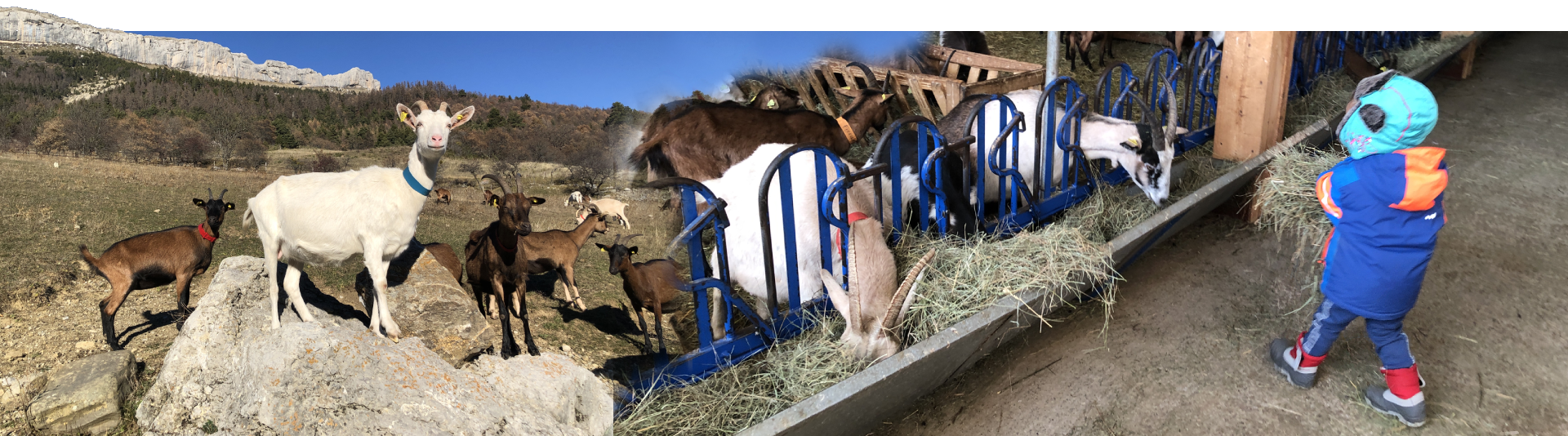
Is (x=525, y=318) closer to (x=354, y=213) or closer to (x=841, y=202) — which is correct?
(x=354, y=213)

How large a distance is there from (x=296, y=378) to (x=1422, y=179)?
11.0ft

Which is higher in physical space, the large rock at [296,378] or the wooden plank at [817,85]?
the wooden plank at [817,85]

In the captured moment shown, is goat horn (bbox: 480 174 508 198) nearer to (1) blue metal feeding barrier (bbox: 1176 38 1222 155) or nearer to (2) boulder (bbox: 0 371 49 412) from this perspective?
(2) boulder (bbox: 0 371 49 412)

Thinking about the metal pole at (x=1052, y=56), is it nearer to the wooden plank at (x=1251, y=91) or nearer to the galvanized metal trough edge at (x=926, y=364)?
the wooden plank at (x=1251, y=91)

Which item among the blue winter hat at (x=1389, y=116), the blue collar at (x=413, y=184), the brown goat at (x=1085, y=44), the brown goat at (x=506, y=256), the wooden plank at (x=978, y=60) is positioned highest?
the brown goat at (x=1085, y=44)

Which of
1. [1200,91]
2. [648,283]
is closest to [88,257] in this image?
[648,283]

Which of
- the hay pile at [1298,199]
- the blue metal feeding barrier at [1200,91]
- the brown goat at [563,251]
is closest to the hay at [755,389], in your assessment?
the brown goat at [563,251]

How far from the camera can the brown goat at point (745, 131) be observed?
323cm

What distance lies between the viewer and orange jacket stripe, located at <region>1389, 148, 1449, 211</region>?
2.85 meters

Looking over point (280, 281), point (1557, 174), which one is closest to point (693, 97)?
point (280, 281)

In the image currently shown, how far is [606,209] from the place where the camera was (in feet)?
6.31

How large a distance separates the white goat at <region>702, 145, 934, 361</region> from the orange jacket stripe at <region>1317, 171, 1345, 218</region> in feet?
5.13

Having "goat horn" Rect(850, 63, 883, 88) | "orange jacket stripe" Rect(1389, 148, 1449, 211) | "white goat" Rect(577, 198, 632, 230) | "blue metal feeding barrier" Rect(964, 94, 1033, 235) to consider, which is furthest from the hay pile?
"white goat" Rect(577, 198, 632, 230)

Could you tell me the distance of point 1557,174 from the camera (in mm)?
5406
